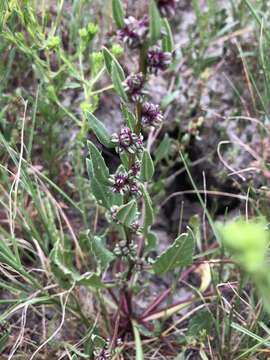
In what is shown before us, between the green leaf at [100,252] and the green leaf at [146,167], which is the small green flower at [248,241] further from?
the green leaf at [100,252]

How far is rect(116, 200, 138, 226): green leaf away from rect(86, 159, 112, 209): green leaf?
0.31 feet

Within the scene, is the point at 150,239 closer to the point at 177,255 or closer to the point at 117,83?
the point at 177,255

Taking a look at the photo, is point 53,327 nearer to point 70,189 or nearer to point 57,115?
point 70,189

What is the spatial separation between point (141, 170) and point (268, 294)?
1.98 ft

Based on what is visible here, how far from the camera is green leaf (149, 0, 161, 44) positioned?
0.75 meters

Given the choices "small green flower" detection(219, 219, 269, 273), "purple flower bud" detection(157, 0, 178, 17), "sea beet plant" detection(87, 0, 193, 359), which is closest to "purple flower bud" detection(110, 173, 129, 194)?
"sea beet plant" detection(87, 0, 193, 359)

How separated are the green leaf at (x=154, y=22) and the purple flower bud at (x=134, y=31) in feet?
0.09

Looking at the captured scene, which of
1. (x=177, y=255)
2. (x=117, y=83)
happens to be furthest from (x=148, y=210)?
(x=117, y=83)

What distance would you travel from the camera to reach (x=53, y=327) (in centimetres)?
132

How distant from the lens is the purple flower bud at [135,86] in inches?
33.9

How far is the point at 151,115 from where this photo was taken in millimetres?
957

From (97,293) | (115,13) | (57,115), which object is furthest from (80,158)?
(115,13)

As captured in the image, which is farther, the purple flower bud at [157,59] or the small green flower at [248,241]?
the purple flower bud at [157,59]

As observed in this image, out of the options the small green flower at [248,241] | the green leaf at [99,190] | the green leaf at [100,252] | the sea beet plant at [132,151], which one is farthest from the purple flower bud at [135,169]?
the small green flower at [248,241]
